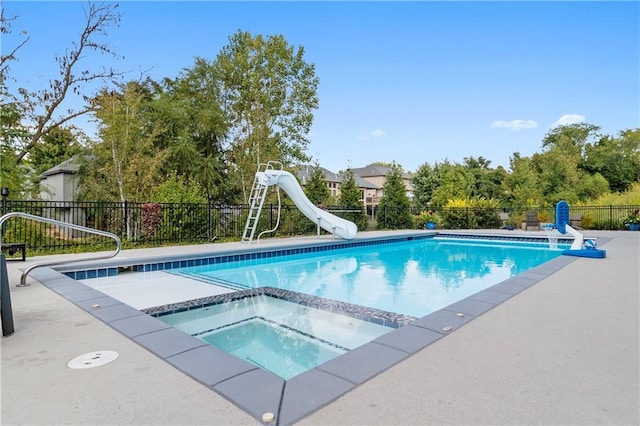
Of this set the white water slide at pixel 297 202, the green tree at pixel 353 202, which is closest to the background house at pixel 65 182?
the white water slide at pixel 297 202

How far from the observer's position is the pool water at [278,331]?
3043 mm

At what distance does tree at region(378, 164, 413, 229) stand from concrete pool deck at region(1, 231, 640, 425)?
13.6m

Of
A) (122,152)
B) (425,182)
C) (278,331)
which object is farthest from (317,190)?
(278,331)

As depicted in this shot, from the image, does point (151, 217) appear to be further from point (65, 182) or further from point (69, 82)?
point (65, 182)

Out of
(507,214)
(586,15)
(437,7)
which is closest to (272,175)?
(437,7)

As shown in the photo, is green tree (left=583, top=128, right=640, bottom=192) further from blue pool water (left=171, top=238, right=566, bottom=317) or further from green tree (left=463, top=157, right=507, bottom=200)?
blue pool water (left=171, top=238, right=566, bottom=317)

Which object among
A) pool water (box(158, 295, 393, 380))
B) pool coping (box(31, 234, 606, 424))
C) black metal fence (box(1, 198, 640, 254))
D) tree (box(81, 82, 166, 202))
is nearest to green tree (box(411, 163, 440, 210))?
black metal fence (box(1, 198, 640, 254))

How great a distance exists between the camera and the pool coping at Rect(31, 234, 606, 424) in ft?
5.77

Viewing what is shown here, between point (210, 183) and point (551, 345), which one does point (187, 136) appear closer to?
point (210, 183)

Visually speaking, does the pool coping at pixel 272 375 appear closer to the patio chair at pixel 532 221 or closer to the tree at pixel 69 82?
the tree at pixel 69 82

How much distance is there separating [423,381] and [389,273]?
5330 mm

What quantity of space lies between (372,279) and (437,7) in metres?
9.13

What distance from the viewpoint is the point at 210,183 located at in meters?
17.2

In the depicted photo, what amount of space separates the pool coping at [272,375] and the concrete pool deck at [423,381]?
69 mm
